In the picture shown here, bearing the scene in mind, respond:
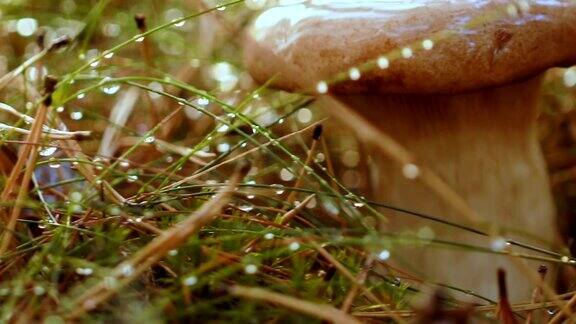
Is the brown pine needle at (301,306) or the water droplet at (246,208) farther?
the water droplet at (246,208)

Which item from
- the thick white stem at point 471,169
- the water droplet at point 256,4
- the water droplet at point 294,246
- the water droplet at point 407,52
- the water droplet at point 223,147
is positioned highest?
the water droplet at point 256,4

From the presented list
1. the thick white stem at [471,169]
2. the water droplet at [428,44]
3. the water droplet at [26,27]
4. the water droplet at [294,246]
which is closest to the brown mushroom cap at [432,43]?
the water droplet at [428,44]

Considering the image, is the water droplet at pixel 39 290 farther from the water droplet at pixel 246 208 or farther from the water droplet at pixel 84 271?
the water droplet at pixel 246 208

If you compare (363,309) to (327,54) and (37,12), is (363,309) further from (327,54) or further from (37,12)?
(37,12)

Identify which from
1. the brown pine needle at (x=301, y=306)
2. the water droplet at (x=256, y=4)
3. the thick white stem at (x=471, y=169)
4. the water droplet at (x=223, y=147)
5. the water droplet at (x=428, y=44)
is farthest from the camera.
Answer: the water droplet at (x=256, y=4)

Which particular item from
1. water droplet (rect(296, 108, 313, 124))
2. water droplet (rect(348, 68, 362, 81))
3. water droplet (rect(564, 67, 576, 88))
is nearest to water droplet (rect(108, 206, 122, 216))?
water droplet (rect(348, 68, 362, 81))

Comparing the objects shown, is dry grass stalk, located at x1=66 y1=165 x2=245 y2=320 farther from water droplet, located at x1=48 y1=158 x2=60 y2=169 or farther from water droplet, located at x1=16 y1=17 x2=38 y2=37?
water droplet, located at x1=16 y1=17 x2=38 y2=37

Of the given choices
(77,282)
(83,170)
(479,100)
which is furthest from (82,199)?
(479,100)
